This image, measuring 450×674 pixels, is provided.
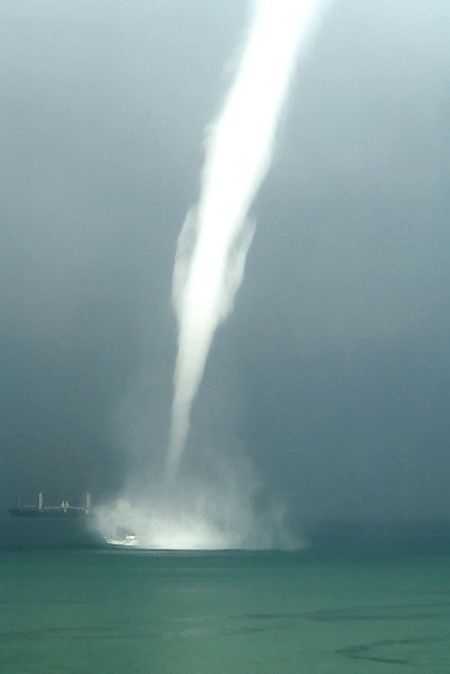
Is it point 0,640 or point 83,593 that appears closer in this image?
point 0,640

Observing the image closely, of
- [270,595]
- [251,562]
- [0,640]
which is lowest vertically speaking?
[0,640]

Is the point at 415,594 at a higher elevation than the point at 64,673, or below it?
higher

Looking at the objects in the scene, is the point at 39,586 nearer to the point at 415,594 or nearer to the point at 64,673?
the point at 415,594

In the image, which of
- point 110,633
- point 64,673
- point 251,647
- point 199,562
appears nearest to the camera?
point 64,673

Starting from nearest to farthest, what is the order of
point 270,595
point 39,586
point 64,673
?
point 64,673, point 270,595, point 39,586

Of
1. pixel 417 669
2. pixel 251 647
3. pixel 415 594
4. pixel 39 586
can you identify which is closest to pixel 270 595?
pixel 415 594

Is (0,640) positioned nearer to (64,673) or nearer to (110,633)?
(110,633)
